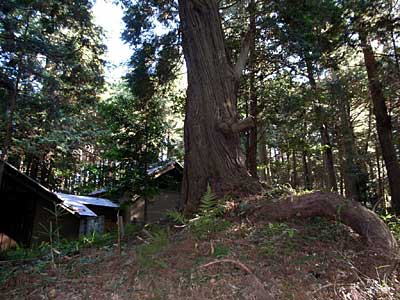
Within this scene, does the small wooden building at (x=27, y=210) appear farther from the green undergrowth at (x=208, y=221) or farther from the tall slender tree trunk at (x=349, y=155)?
the tall slender tree trunk at (x=349, y=155)

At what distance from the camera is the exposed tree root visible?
329cm

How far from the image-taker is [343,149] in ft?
57.2

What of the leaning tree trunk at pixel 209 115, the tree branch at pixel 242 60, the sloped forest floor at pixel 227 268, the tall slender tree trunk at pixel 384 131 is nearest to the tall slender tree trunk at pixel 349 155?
the tall slender tree trunk at pixel 384 131

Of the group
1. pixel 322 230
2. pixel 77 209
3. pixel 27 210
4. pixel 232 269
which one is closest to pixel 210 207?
pixel 232 269

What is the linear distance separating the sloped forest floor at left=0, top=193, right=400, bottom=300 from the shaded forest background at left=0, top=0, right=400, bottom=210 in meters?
5.06

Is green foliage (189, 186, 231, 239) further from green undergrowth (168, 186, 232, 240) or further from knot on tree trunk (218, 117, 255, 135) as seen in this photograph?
knot on tree trunk (218, 117, 255, 135)

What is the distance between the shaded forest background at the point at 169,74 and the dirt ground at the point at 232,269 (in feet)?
16.7

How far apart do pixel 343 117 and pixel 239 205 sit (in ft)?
42.5

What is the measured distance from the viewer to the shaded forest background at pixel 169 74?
7883 mm

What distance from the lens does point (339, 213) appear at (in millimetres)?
3689

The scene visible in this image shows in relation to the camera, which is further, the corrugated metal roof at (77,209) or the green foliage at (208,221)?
the corrugated metal roof at (77,209)

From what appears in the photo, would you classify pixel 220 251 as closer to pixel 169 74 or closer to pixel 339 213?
pixel 339 213

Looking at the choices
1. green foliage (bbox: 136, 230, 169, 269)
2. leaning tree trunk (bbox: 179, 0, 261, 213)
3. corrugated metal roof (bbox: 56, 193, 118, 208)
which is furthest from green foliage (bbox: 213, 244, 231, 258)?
corrugated metal roof (bbox: 56, 193, 118, 208)

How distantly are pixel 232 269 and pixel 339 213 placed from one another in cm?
150
